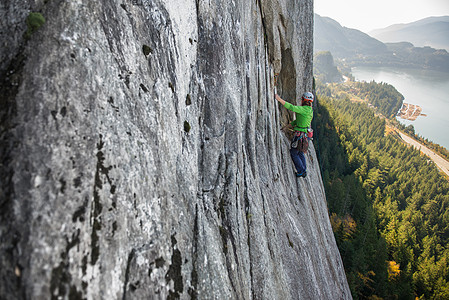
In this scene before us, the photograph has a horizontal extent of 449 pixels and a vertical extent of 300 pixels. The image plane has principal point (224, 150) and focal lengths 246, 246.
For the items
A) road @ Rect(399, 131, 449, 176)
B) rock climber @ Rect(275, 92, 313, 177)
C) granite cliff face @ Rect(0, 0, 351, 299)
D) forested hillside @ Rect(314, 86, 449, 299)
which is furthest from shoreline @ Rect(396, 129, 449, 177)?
granite cliff face @ Rect(0, 0, 351, 299)

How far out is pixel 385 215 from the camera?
41.8 m

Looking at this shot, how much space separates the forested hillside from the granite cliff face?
2360 centimetres

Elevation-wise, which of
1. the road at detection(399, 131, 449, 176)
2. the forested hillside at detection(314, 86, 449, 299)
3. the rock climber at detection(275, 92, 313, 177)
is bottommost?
the road at detection(399, 131, 449, 176)

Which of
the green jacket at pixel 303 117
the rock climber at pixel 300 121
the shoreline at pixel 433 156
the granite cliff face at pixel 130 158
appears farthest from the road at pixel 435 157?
the granite cliff face at pixel 130 158

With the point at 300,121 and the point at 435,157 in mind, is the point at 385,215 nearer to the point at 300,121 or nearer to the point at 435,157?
the point at 300,121

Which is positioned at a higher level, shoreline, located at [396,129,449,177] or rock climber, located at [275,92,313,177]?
rock climber, located at [275,92,313,177]

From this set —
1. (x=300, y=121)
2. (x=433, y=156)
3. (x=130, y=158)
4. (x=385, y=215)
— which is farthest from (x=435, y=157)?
(x=130, y=158)

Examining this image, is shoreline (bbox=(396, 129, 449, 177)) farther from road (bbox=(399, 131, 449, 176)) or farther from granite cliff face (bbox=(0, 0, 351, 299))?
granite cliff face (bbox=(0, 0, 351, 299))

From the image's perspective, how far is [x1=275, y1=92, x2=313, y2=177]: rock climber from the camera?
350 inches

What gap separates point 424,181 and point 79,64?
285ft

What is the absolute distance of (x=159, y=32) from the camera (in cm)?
409

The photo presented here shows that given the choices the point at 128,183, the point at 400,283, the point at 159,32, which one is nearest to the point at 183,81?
the point at 159,32

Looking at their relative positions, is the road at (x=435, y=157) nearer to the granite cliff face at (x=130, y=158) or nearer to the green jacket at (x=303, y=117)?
the green jacket at (x=303, y=117)

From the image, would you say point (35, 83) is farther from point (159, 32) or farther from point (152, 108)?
point (159, 32)
